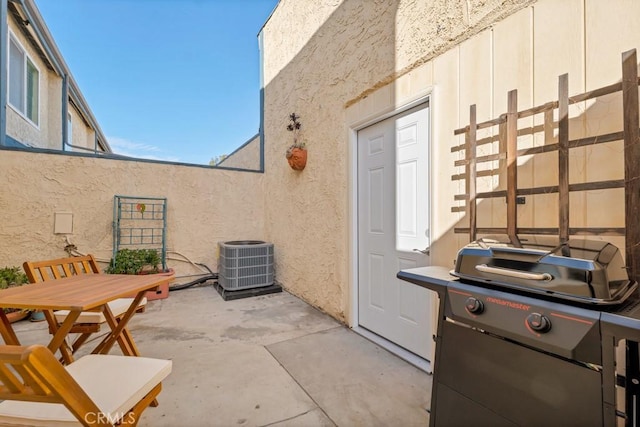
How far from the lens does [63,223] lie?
13.2 feet

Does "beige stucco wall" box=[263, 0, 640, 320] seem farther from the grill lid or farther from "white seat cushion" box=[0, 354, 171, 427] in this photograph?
"white seat cushion" box=[0, 354, 171, 427]

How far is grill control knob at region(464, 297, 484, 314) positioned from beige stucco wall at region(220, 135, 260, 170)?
516 centimetres

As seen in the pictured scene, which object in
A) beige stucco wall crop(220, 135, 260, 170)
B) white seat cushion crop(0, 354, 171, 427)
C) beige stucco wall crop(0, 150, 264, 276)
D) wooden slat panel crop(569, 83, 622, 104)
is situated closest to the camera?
white seat cushion crop(0, 354, 171, 427)

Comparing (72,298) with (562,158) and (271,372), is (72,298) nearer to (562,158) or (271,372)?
(271,372)

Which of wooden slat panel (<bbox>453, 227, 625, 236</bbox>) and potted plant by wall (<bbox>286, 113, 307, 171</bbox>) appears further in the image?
potted plant by wall (<bbox>286, 113, 307, 171</bbox>)

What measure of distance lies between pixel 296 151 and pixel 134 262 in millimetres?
2882

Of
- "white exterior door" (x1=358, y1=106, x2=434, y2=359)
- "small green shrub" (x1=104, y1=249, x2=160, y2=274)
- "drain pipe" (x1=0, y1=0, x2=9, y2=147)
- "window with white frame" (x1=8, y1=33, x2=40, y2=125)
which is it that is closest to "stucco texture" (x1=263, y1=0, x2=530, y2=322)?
"white exterior door" (x1=358, y1=106, x2=434, y2=359)

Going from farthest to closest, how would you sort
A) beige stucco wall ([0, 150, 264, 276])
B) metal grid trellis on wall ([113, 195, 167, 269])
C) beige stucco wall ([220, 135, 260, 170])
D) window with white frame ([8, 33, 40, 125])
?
beige stucco wall ([220, 135, 260, 170]), window with white frame ([8, 33, 40, 125]), metal grid trellis on wall ([113, 195, 167, 269]), beige stucco wall ([0, 150, 264, 276])

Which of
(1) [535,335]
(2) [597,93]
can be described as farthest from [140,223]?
(2) [597,93]

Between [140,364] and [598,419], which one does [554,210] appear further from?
[140,364]

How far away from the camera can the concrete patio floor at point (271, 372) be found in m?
1.74

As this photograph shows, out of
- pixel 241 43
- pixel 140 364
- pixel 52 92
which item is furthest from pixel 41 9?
pixel 140 364

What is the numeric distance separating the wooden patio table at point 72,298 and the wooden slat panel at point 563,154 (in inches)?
90.8

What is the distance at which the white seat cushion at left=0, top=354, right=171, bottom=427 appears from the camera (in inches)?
41.0
